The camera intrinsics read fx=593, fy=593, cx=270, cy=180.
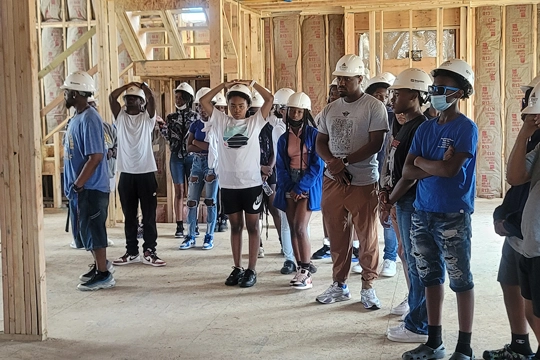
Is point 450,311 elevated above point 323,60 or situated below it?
below

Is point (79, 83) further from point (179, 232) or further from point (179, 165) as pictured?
point (179, 232)

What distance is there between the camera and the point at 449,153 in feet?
10.4

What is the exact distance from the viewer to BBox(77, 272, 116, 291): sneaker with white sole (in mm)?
5129

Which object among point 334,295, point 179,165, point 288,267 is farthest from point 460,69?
point 179,165

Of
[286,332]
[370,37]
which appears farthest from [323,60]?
[286,332]

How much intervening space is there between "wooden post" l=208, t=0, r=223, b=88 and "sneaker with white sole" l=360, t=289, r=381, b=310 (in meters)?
3.37

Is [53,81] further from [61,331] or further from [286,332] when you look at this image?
[286,332]

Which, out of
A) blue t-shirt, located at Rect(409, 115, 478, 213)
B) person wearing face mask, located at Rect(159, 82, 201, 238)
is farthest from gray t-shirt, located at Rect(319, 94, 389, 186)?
person wearing face mask, located at Rect(159, 82, 201, 238)

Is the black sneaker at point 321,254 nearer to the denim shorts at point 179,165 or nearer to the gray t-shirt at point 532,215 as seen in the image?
the denim shorts at point 179,165

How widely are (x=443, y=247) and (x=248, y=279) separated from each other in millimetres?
2304

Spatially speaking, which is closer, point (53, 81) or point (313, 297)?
point (313, 297)

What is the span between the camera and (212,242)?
6.82 metres

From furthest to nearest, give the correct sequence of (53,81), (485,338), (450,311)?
(53,81) < (450,311) < (485,338)

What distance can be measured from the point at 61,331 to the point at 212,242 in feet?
9.27
